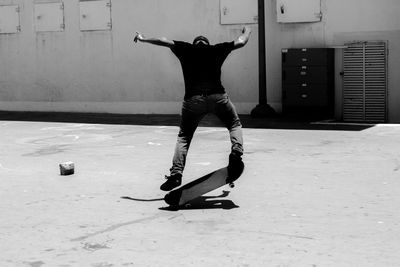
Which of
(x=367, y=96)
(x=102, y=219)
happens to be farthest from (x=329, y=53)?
(x=102, y=219)

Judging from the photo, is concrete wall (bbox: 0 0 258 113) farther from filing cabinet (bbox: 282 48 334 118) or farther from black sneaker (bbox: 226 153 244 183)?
black sneaker (bbox: 226 153 244 183)

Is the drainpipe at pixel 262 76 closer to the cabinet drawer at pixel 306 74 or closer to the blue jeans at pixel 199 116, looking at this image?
the cabinet drawer at pixel 306 74

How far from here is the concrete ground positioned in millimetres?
6523

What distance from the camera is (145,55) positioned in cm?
2042

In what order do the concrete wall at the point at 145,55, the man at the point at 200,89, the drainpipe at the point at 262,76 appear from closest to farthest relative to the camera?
the man at the point at 200,89
the concrete wall at the point at 145,55
the drainpipe at the point at 262,76

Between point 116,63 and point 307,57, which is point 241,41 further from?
point 116,63

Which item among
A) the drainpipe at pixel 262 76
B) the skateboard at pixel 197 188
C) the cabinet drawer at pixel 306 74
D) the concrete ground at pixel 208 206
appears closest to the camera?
the concrete ground at pixel 208 206

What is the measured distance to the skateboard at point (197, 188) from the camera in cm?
835

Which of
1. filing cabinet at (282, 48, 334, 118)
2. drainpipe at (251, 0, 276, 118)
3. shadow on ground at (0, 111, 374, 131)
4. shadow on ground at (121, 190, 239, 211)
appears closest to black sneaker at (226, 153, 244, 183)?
shadow on ground at (121, 190, 239, 211)

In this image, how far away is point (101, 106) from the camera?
21.1 meters

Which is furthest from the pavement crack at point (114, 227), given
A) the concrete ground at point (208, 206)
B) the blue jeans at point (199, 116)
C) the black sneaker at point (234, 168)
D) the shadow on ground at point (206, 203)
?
the black sneaker at point (234, 168)

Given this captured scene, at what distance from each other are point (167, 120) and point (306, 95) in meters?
3.41

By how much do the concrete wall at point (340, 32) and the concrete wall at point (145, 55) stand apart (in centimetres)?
2

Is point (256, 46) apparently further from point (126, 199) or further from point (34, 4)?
point (126, 199)
